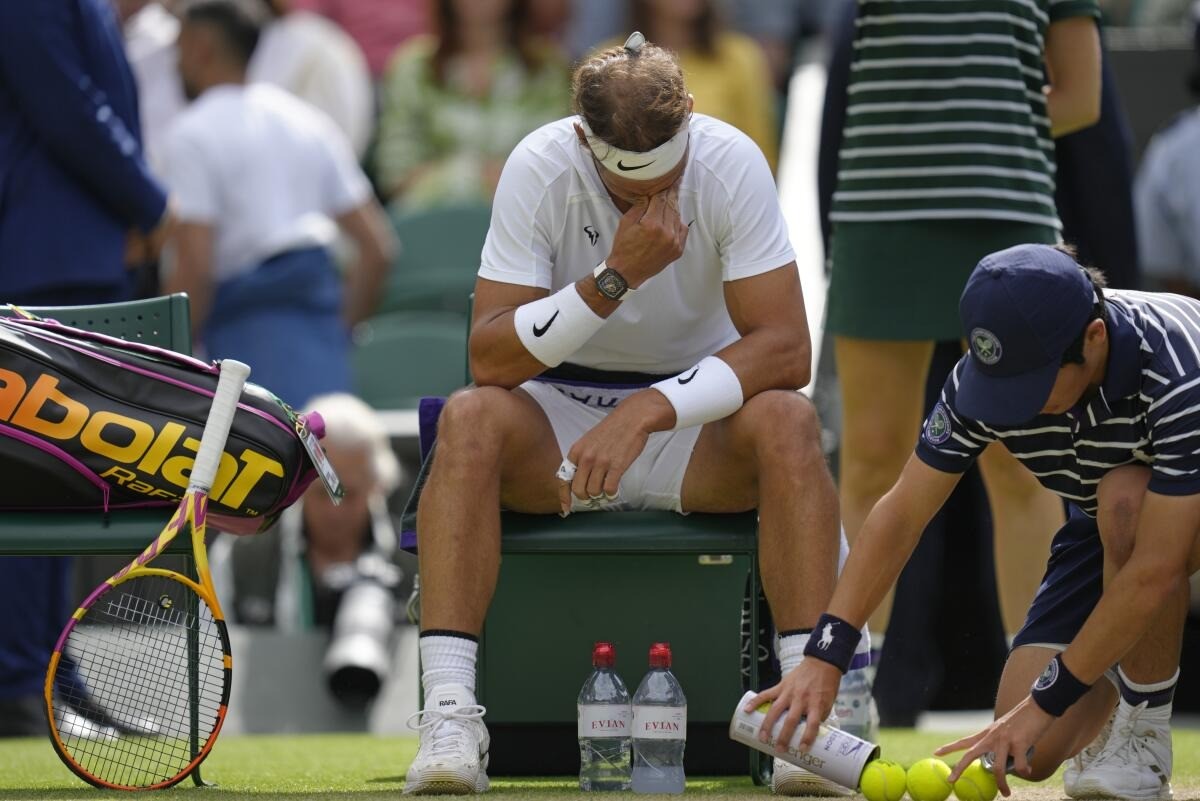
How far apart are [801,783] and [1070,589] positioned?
734 millimetres

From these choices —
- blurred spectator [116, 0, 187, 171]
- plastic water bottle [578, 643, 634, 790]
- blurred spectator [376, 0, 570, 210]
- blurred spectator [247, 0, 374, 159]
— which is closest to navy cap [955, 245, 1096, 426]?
plastic water bottle [578, 643, 634, 790]

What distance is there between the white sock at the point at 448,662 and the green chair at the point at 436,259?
4446 mm

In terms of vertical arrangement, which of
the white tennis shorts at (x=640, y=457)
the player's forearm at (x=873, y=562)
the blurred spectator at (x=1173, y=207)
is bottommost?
the player's forearm at (x=873, y=562)

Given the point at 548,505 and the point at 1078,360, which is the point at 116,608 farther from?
the point at 1078,360

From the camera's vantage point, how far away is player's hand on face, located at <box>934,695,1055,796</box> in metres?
3.66

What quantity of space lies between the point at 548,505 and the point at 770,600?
0.48 metres

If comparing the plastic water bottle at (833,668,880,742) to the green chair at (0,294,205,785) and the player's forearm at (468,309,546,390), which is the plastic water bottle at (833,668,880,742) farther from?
the green chair at (0,294,205,785)

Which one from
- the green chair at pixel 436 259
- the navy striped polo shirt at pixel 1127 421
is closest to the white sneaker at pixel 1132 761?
the navy striped polo shirt at pixel 1127 421

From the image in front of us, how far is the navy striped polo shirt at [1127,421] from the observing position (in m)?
3.64

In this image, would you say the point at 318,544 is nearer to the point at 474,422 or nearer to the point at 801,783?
the point at 474,422

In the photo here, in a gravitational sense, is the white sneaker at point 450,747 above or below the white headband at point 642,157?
below

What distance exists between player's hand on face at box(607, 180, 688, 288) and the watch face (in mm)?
10

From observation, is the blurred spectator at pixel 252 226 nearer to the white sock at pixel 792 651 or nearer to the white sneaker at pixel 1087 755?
the white sock at pixel 792 651

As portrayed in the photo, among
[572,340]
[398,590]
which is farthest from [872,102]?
[398,590]
